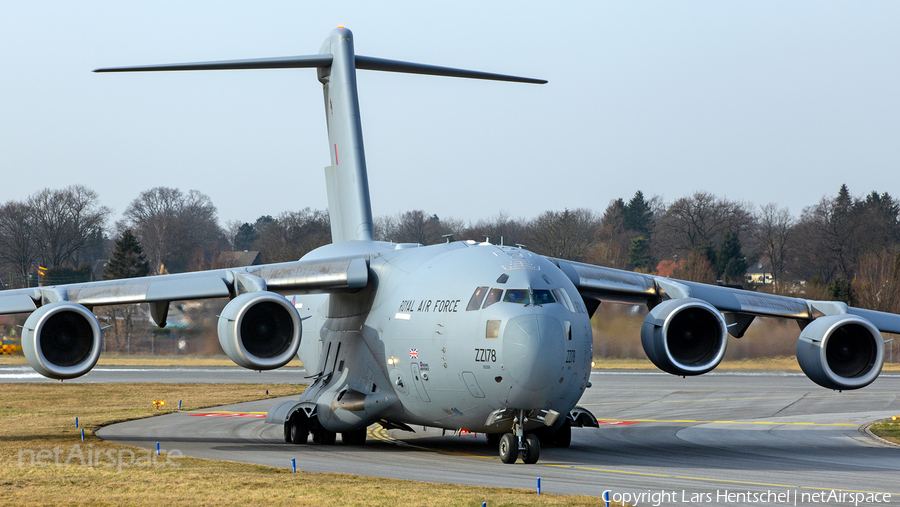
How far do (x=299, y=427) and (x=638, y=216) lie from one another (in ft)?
290

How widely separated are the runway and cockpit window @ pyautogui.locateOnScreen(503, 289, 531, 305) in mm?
2477

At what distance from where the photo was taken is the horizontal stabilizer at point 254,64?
17.8m

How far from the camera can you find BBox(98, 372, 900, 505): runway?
1239 cm

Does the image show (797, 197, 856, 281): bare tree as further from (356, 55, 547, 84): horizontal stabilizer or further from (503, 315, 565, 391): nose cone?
(503, 315, 565, 391): nose cone

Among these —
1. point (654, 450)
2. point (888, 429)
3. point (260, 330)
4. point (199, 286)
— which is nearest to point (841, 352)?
point (654, 450)

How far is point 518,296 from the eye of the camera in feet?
44.8

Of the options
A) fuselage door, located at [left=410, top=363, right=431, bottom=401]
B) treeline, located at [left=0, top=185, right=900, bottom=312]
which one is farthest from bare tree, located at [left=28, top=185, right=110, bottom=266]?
fuselage door, located at [left=410, top=363, right=431, bottom=401]

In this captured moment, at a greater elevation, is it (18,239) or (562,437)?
(18,239)

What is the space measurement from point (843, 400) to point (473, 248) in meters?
18.8

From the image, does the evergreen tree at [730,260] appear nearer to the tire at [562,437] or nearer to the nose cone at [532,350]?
the tire at [562,437]

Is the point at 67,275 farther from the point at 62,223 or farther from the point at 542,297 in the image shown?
the point at 542,297

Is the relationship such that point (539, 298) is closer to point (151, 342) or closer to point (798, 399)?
point (798, 399)

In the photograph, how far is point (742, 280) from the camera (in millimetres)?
67438

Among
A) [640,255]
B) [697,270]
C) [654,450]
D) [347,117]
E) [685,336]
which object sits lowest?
[654,450]
